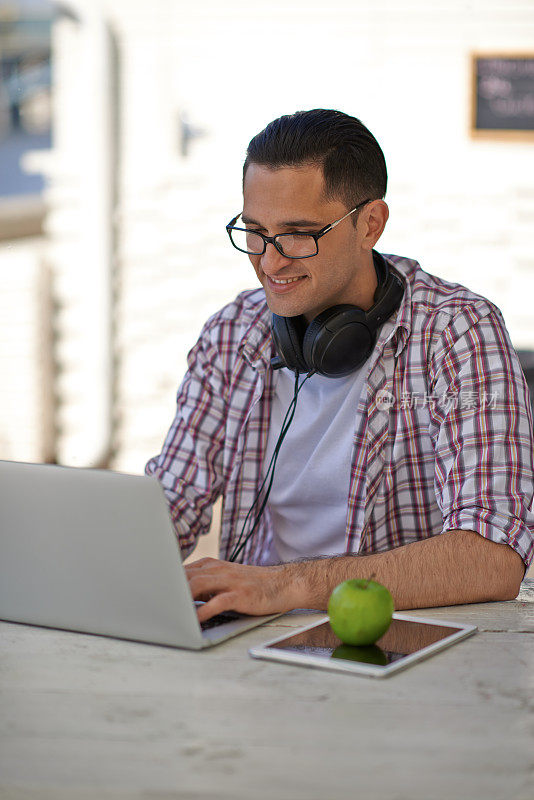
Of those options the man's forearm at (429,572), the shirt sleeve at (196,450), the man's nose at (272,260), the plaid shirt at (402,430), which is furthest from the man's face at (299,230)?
the man's forearm at (429,572)

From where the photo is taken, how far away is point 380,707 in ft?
3.73

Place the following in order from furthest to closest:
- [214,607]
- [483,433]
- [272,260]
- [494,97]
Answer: [494,97]
[272,260]
[483,433]
[214,607]

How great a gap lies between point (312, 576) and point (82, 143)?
12.7 ft

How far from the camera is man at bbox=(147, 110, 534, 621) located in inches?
68.5

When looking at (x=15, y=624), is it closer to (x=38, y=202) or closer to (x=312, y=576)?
(x=312, y=576)

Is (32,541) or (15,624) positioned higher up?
(32,541)

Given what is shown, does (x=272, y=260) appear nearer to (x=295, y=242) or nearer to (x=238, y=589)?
(x=295, y=242)

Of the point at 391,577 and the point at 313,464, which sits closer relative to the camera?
the point at 391,577

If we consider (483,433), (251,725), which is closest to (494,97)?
(483,433)

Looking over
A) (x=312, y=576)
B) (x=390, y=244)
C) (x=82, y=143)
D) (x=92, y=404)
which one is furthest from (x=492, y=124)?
(x=312, y=576)

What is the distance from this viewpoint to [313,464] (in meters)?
2.03

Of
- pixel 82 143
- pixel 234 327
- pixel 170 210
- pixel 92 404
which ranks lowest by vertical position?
pixel 92 404

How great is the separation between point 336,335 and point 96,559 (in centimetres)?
73

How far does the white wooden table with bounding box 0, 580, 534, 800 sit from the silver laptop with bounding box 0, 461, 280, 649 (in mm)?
39
